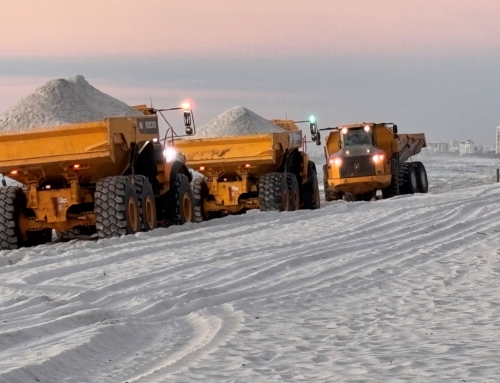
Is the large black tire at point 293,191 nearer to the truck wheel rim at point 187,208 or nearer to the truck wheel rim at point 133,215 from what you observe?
the truck wheel rim at point 187,208

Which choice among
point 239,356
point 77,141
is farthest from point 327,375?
point 77,141

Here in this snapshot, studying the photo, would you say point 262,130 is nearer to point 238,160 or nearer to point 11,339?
point 238,160

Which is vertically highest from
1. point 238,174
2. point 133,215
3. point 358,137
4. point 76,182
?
point 358,137

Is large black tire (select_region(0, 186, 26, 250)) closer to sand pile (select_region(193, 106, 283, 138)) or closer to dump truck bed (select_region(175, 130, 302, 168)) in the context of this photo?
dump truck bed (select_region(175, 130, 302, 168))

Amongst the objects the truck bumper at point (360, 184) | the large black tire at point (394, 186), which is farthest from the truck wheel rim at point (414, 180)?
the truck bumper at point (360, 184)

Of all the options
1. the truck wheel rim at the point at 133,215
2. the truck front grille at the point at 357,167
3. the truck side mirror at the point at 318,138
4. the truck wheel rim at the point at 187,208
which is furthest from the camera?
the truck front grille at the point at 357,167

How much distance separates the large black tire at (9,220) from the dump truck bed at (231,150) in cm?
506

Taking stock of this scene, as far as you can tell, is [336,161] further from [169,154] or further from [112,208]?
[112,208]

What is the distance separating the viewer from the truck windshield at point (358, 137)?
2406cm

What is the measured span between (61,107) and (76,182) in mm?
1376

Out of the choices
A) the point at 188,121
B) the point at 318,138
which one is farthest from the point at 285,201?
the point at 188,121

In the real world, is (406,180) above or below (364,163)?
below

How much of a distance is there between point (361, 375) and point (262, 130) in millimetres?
15148

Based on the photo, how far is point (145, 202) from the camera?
1427 cm
